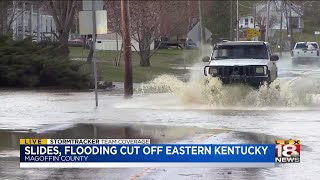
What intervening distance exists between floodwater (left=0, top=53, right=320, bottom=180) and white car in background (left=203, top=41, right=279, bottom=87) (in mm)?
371

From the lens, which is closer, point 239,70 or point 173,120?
point 173,120

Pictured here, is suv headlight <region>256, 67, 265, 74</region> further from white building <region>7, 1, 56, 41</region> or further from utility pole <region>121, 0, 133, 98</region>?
white building <region>7, 1, 56, 41</region>

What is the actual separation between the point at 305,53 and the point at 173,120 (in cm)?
4496

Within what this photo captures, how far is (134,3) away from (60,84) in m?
18.5

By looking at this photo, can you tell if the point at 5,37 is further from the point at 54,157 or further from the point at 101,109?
the point at 54,157

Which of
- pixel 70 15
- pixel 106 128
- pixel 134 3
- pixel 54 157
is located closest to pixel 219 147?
pixel 54 157

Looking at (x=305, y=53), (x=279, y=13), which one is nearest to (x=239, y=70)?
(x=305, y=53)

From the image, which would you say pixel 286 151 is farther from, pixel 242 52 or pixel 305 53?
pixel 305 53

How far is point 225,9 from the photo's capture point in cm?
7375

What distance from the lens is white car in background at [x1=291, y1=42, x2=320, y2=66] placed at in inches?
2343

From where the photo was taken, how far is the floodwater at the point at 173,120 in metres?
9.67

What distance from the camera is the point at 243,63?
21531 millimetres

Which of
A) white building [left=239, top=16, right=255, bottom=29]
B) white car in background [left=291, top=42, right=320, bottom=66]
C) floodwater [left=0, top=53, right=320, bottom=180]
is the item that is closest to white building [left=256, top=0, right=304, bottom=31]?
white building [left=239, top=16, right=255, bottom=29]

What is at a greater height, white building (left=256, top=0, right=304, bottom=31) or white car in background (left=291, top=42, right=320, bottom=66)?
white building (left=256, top=0, right=304, bottom=31)
